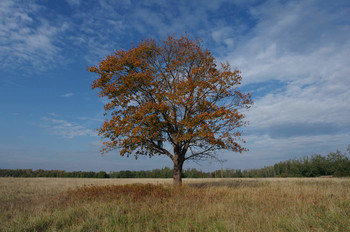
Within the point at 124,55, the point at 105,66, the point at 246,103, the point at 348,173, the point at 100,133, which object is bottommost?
the point at 348,173

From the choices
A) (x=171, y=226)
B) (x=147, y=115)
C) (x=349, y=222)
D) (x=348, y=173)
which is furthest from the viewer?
(x=348, y=173)

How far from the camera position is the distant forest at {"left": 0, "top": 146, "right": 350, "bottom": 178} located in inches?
2003

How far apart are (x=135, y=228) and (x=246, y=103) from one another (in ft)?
49.2

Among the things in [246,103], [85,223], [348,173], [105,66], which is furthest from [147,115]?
[348,173]

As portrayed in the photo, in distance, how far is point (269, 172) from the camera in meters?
71.6

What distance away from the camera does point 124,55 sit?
1873cm

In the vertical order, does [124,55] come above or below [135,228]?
above

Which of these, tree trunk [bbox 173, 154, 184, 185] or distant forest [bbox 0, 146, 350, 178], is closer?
tree trunk [bbox 173, 154, 184, 185]

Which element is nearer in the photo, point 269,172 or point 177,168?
point 177,168

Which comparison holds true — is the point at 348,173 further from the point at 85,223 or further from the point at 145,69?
the point at 85,223

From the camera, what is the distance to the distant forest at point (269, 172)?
50.9 m

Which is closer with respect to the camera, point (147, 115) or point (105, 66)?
point (147, 115)

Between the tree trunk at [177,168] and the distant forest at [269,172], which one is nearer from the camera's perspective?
the tree trunk at [177,168]

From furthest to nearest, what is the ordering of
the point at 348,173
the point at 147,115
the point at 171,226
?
the point at 348,173 → the point at 147,115 → the point at 171,226
